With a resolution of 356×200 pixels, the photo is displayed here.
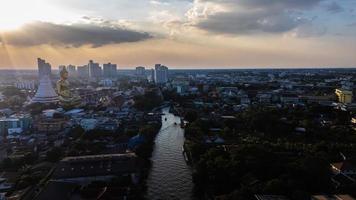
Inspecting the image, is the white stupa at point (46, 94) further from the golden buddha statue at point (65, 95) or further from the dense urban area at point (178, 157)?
the dense urban area at point (178, 157)

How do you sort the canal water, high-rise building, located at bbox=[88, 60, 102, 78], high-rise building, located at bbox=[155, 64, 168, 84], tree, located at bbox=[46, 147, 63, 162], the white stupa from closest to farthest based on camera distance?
1. the canal water
2. tree, located at bbox=[46, 147, 63, 162]
3. the white stupa
4. high-rise building, located at bbox=[155, 64, 168, 84]
5. high-rise building, located at bbox=[88, 60, 102, 78]

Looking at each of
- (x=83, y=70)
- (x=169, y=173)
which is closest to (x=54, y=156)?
(x=169, y=173)

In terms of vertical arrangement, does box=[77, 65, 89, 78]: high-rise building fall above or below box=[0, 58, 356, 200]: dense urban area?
above

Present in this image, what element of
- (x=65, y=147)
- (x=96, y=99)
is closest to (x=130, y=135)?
(x=65, y=147)

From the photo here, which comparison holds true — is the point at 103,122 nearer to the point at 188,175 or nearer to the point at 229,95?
the point at 188,175

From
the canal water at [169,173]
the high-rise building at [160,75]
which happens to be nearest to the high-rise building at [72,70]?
the high-rise building at [160,75]

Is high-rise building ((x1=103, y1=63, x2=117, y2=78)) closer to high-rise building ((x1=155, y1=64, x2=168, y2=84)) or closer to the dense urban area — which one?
high-rise building ((x1=155, y1=64, x2=168, y2=84))

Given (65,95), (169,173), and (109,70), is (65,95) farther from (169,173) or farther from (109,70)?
(109,70)

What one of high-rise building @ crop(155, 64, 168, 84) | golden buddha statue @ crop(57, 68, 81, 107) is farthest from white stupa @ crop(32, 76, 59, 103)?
high-rise building @ crop(155, 64, 168, 84)

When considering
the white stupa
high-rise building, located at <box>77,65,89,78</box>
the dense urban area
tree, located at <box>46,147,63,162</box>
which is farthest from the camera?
high-rise building, located at <box>77,65,89,78</box>
